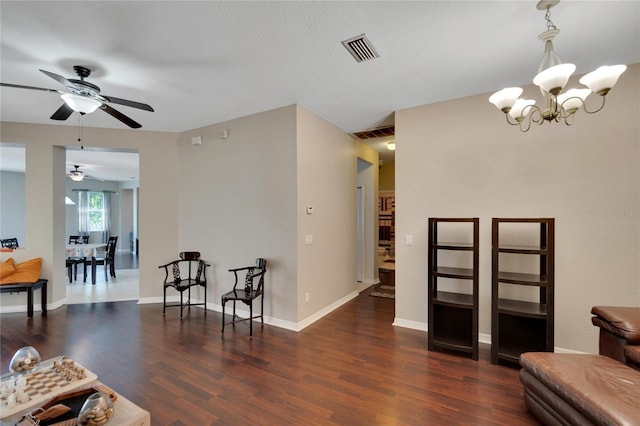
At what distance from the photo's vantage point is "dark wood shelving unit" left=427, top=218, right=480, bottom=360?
286 centimetres

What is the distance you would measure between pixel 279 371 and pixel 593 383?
2.26 m

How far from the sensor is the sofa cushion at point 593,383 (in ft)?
4.79

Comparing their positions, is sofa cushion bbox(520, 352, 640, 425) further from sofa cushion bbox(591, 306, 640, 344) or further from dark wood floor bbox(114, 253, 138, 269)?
dark wood floor bbox(114, 253, 138, 269)

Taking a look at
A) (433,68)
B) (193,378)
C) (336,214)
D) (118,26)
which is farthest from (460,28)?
(193,378)

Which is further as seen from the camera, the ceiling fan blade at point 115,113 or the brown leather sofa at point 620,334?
the ceiling fan blade at point 115,113

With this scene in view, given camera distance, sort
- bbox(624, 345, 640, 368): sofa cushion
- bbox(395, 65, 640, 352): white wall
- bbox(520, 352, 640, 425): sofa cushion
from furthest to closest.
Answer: bbox(395, 65, 640, 352): white wall → bbox(624, 345, 640, 368): sofa cushion → bbox(520, 352, 640, 425): sofa cushion

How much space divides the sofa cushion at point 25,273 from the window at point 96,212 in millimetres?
7052

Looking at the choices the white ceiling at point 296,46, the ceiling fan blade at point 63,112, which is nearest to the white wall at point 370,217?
the white ceiling at point 296,46

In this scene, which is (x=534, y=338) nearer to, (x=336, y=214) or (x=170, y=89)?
(x=336, y=214)

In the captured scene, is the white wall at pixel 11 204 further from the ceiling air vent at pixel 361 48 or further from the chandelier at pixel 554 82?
the chandelier at pixel 554 82

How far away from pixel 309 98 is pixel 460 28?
70.0 inches

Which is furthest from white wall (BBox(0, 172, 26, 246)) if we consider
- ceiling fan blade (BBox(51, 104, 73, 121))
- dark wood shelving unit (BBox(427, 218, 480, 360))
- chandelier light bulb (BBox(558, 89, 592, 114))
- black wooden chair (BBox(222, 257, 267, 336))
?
chandelier light bulb (BBox(558, 89, 592, 114))

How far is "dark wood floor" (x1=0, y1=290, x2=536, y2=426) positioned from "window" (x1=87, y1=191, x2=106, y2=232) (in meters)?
7.57

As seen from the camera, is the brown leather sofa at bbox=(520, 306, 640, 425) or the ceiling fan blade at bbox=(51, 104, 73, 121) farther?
the ceiling fan blade at bbox=(51, 104, 73, 121)
